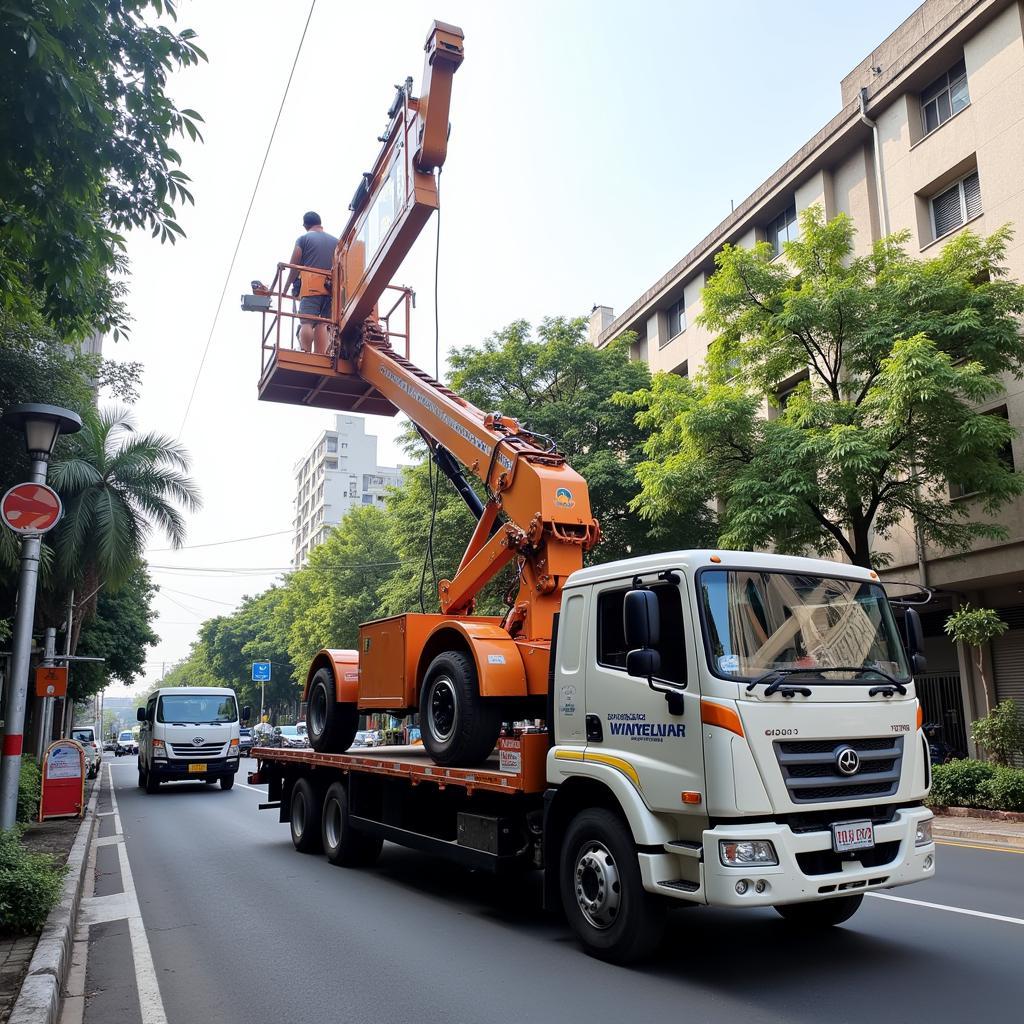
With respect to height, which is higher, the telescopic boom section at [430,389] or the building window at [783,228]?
the building window at [783,228]

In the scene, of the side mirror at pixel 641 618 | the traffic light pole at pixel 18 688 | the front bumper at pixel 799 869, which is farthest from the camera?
the traffic light pole at pixel 18 688

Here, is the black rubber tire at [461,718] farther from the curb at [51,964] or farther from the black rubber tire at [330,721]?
the curb at [51,964]

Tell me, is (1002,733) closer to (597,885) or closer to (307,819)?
(307,819)

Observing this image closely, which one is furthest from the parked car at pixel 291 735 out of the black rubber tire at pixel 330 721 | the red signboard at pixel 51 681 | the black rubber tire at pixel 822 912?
the black rubber tire at pixel 822 912

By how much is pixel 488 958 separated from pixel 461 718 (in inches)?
77.0

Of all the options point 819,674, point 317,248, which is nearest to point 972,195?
point 317,248

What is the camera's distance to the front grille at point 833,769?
210 inches

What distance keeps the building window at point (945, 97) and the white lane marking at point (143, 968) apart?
20.4 metres

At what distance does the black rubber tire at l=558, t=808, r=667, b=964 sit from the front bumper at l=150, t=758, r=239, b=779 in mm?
16316

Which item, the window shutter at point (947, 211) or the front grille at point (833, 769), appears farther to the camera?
the window shutter at point (947, 211)

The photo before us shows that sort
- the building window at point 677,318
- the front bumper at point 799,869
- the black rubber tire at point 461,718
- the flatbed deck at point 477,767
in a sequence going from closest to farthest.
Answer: the front bumper at point 799,869, the flatbed deck at point 477,767, the black rubber tire at point 461,718, the building window at point 677,318

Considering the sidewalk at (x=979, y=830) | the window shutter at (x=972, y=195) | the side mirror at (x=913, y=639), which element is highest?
the window shutter at (x=972, y=195)

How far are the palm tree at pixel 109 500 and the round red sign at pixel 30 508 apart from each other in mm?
15316

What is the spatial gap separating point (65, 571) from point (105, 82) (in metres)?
17.8
